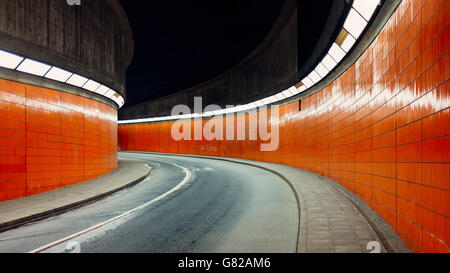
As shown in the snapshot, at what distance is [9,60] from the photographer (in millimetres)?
9492

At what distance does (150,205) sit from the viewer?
9.13 m

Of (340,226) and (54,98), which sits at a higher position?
(54,98)

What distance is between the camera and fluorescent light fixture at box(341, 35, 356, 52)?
836 centimetres

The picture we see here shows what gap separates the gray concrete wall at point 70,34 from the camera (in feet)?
31.4

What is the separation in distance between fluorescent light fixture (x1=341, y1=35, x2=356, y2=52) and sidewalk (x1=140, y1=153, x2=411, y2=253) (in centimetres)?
449

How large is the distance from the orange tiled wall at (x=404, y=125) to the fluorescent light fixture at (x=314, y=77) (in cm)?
201

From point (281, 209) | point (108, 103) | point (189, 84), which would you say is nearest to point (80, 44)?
point (108, 103)

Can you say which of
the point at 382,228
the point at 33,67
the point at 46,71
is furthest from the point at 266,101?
the point at 382,228

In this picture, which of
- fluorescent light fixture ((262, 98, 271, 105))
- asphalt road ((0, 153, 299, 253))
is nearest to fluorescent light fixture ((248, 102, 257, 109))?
fluorescent light fixture ((262, 98, 271, 105))

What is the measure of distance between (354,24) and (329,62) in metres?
3.37

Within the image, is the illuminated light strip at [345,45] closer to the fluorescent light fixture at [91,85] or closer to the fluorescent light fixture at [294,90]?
the fluorescent light fixture at [294,90]

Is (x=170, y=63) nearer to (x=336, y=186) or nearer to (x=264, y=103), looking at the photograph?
(x=264, y=103)

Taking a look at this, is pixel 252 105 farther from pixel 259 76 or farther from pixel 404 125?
pixel 404 125
